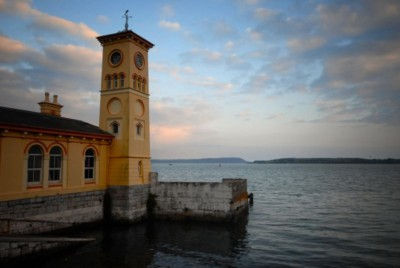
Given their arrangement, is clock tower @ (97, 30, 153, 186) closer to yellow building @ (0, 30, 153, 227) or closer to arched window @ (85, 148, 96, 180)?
yellow building @ (0, 30, 153, 227)

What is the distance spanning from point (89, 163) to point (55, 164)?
11.3ft

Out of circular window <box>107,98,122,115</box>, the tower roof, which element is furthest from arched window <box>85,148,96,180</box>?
the tower roof

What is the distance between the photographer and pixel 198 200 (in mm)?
27547

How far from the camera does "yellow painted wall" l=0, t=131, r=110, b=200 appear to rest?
1809 cm

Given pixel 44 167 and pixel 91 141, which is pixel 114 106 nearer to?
pixel 91 141

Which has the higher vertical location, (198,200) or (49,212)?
(49,212)

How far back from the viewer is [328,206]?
140 ft

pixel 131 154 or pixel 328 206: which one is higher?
pixel 131 154

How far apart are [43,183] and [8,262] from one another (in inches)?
235

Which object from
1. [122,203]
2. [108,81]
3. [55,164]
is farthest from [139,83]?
[122,203]

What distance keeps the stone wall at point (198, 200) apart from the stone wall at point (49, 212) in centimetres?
576

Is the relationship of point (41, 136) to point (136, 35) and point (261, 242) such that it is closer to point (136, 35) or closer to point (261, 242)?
point (136, 35)

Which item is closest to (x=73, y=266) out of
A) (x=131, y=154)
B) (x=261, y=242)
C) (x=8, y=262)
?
(x=8, y=262)

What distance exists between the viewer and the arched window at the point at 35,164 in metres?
19.9
